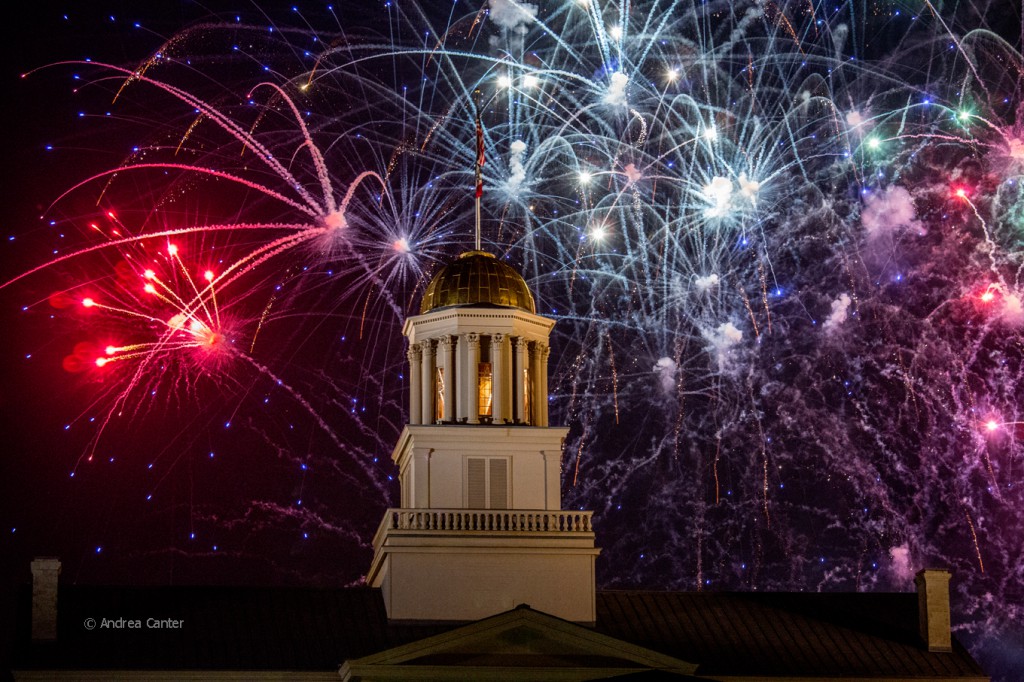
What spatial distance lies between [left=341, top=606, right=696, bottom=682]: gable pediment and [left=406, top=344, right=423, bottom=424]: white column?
8.27m

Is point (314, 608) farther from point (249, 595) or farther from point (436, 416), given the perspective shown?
point (436, 416)

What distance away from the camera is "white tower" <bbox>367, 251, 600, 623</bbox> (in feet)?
193

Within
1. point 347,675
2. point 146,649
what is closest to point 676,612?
point 347,675

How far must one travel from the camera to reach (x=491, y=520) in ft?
195

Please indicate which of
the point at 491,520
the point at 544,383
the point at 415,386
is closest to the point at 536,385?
the point at 544,383

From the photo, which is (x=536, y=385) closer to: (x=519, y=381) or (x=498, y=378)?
(x=519, y=381)

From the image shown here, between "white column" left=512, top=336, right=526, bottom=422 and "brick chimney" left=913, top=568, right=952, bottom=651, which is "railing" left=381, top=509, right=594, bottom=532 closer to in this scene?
"white column" left=512, top=336, right=526, bottom=422

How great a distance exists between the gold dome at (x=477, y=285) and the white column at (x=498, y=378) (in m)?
1.20

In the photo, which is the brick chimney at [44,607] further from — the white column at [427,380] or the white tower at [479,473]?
the white column at [427,380]

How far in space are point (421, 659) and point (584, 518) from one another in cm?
685

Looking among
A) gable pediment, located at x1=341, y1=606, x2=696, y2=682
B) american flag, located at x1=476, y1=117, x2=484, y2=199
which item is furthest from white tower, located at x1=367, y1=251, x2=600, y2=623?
gable pediment, located at x1=341, y1=606, x2=696, y2=682

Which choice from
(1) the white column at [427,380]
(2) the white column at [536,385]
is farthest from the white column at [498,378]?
(1) the white column at [427,380]

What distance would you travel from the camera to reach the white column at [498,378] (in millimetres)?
61156

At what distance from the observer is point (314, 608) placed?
59.1m
